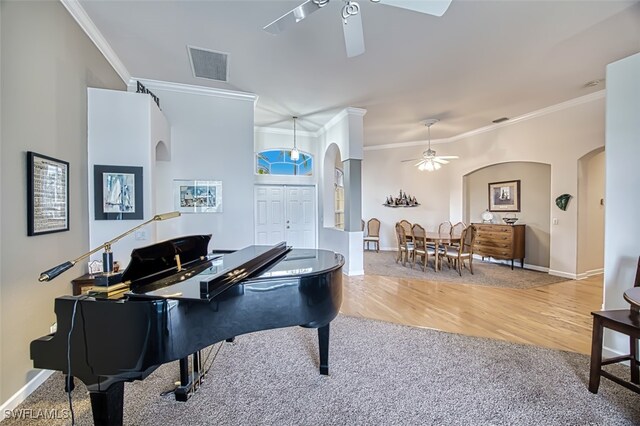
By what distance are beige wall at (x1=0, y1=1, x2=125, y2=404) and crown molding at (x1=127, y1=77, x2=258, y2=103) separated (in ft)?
4.80

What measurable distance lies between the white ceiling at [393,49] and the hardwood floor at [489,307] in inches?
125

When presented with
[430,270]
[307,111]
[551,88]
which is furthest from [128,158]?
[551,88]

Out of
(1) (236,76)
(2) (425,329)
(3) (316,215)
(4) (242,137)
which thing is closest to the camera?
(2) (425,329)

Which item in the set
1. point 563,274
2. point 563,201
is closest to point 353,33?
point 563,201

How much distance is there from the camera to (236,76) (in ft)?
13.6

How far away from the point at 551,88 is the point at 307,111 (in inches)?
158

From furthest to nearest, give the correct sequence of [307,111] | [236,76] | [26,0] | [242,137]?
[307,111]
[242,137]
[236,76]
[26,0]

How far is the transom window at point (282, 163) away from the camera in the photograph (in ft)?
22.5

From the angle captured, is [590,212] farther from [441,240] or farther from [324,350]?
[324,350]

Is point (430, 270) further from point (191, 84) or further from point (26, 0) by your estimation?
point (26, 0)

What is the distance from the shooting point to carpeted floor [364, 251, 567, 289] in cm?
512

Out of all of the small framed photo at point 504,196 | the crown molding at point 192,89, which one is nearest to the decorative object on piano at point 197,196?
the crown molding at point 192,89

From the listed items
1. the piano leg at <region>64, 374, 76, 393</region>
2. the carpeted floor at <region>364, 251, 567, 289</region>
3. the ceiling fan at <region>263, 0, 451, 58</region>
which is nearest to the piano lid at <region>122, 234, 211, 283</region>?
the piano leg at <region>64, 374, 76, 393</region>

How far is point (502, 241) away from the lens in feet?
20.3
